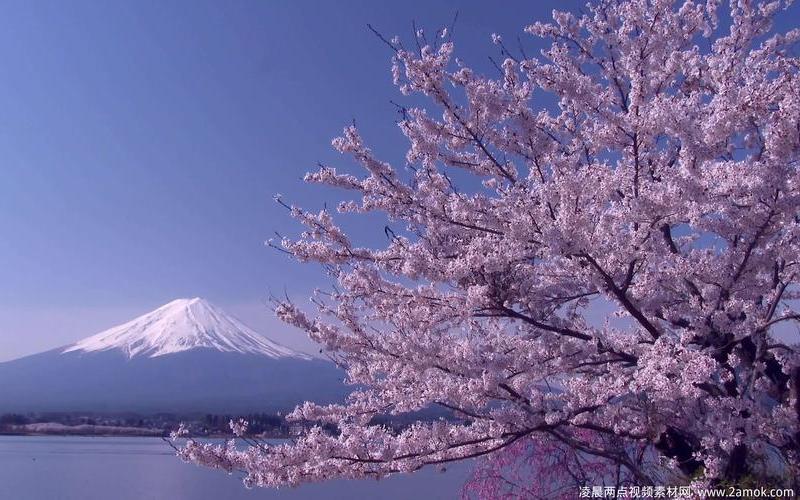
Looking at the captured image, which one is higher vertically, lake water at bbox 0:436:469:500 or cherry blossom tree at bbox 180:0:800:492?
cherry blossom tree at bbox 180:0:800:492

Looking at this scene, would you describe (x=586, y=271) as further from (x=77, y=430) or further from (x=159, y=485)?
(x=77, y=430)

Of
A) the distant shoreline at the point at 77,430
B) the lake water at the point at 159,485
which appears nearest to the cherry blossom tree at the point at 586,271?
the lake water at the point at 159,485

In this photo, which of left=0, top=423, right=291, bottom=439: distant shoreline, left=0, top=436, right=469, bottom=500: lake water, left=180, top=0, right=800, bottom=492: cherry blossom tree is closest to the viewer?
left=180, top=0, right=800, bottom=492: cherry blossom tree

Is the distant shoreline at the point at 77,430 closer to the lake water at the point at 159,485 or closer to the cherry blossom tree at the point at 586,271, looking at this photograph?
the lake water at the point at 159,485

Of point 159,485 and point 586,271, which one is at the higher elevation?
point 586,271

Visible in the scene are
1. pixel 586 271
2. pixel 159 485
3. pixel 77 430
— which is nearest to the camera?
pixel 586 271

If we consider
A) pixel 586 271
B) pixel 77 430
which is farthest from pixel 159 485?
pixel 77 430

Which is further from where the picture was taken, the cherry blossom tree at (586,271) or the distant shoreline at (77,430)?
the distant shoreline at (77,430)

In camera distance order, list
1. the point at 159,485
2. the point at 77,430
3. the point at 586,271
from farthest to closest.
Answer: the point at 77,430, the point at 159,485, the point at 586,271

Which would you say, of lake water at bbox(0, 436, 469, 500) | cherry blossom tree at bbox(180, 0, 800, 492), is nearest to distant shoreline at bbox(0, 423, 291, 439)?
lake water at bbox(0, 436, 469, 500)

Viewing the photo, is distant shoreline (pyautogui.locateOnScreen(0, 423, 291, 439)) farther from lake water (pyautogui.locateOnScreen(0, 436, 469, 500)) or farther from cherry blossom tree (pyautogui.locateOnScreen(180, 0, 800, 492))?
cherry blossom tree (pyautogui.locateOnScreen(180, 0, 800, 492))

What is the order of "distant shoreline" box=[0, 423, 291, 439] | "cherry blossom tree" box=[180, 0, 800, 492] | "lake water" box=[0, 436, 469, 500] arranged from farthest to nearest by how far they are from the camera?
1. "distant shoreline" box=[0, 423, 291, 439]
2. "lake water" box=[0, 436, 469, 500]
3. "cherry blossom tree" box=[180, 0, 800, 492]

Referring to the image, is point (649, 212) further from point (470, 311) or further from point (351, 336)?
point (351, 336)

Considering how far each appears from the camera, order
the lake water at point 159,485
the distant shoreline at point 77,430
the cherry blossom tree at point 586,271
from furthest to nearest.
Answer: the distant shoreline at point 77,430
the lake water at point 159,485
the cherry blossom tree at point 586,271
